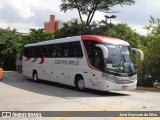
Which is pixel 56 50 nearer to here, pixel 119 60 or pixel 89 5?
pixel 119 60

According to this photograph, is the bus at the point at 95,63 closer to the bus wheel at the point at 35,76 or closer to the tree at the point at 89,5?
the bus wheel at the point at 35,76

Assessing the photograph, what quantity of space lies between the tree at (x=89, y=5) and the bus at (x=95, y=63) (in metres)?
19.2

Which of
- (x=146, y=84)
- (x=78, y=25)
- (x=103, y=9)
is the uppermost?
(x=103, y=9)

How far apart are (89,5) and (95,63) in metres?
24.7

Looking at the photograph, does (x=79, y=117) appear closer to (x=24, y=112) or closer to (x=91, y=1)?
(x=24, y=112)

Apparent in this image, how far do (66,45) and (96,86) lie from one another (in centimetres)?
437

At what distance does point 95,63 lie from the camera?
16.9 meters

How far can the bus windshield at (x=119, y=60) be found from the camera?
1630 centimetres

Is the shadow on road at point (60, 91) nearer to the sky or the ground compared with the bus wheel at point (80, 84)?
nearer to the ground

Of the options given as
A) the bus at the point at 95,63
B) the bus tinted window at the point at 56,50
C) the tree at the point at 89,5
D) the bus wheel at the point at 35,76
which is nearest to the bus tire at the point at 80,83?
the bus at the point at 95,63

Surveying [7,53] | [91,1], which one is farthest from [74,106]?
[7,53]

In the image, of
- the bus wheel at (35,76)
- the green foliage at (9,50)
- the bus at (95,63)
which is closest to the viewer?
the bus at (95,63)

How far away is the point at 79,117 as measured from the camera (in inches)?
391

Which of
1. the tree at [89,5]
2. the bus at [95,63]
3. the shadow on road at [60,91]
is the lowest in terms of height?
the shadow on road at [60,91]
